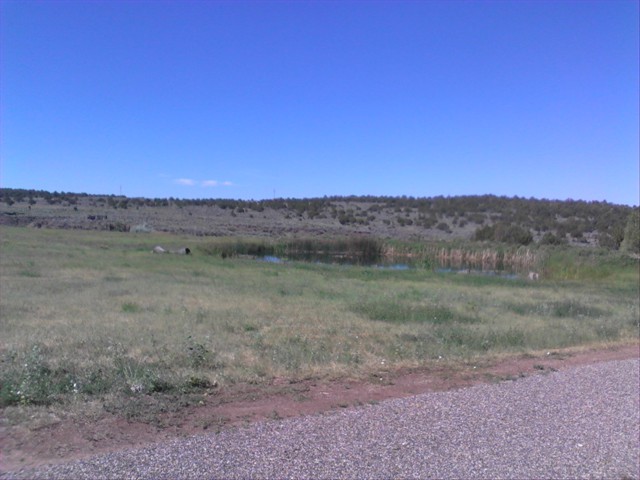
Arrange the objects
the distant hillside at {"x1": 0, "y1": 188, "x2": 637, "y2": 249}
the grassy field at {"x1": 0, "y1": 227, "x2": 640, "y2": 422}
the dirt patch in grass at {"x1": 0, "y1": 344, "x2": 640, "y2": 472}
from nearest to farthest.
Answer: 1. the dirt patch in grass at {"x1": 0, "y1": 344, "x2": 640, "y2": 472}
2. the grassy field at {"x1": 0, "y1": 227, "x2": 640, "y2": 422}
3. the distant hillside at {"x1": 0, "y1": 188, "x2": 637, "y2": 249}

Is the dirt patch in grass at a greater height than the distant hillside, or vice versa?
the distant hillside

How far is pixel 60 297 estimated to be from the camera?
17625 millimetres

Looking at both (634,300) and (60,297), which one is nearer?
(60,297)

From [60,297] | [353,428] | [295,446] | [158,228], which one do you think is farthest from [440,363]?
[158,228]

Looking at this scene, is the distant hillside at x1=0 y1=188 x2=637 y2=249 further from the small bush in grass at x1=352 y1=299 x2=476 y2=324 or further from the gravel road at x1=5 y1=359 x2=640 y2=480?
the gravel road at x1=5 y1=359 x2=640 y2=480

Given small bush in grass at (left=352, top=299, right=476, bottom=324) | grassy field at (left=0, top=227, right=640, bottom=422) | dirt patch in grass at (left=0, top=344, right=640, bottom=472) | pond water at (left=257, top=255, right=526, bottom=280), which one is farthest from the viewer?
pond water at (left=257, top=255, right=526, bottom=280)

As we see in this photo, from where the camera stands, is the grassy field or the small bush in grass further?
the small bush in grass

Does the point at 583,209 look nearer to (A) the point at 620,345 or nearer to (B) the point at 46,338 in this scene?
(A) the point at 620,345

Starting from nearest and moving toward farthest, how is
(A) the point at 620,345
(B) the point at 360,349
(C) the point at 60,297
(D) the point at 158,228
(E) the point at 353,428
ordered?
(E) the point at 353,428 < (B) the point at 360,349 < (A) the point at 620,345 < (C) the point at 60,297 < (D) the point at 158,228

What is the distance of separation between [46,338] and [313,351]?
4835 mm

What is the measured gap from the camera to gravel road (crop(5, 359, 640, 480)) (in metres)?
6.00

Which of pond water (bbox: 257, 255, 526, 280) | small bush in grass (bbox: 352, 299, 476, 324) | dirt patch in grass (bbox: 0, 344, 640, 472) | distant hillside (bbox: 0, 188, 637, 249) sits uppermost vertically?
distant hillside (bbox: 0, 188, 637, 249)

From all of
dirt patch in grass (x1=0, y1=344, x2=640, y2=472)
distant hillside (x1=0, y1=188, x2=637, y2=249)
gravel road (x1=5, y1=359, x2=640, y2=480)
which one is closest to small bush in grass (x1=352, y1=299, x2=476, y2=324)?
dirt patch in grass (x1=0, y1=344, x2=640, y2=472)

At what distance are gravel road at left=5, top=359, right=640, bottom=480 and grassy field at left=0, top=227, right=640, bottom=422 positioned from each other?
1864 mm
